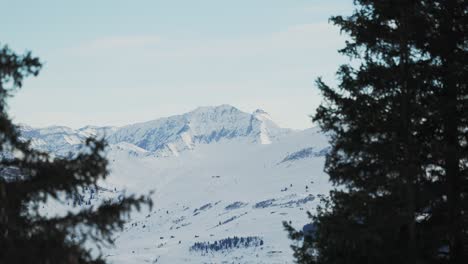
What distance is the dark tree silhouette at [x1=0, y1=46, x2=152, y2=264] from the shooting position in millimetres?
10016

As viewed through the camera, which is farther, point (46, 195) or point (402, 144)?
point (402, 144)

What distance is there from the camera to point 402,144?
14578mm

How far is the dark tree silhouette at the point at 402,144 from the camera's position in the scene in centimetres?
1445

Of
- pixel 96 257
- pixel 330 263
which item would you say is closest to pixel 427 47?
pixel 330 263

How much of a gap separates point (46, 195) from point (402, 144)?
8749mm

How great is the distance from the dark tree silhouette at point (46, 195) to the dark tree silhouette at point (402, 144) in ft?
20.6

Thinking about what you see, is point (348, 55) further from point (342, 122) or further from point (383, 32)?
point (342, 122)

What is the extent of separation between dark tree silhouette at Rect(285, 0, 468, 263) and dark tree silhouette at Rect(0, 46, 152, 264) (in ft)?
20.6

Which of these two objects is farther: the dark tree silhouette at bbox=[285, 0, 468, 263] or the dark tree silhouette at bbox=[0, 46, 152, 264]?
the dark tree silhouette at bbox=[285, 0, 468, 263]

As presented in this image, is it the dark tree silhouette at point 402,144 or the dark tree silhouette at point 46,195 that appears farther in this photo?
the dark tree silhouette at point 402,144

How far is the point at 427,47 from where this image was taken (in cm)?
1549

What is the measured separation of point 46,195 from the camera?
34.3 ft

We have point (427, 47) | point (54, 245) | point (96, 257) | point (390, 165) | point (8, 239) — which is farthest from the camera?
point (427, 47)

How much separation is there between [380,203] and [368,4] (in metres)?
5.63
